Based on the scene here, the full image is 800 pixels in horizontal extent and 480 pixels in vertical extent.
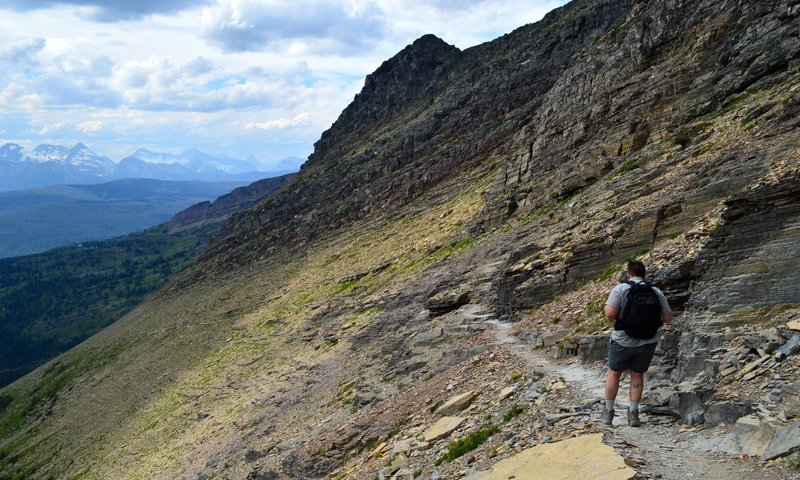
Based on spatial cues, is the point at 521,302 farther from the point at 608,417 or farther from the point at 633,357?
the point at 633,357

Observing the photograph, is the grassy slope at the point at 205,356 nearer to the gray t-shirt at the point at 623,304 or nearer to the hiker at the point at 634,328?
the hiker at the point at 634,328

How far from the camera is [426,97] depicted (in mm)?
109438

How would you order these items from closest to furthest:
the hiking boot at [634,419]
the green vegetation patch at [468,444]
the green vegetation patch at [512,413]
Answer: the hiking boot at [634,419] → the green vegetation patch at [468,444] → the green vegetation patch at [512,413]

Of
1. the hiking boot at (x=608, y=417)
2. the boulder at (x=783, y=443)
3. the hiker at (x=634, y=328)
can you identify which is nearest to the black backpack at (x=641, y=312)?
the hiker at (x=634, y=328)

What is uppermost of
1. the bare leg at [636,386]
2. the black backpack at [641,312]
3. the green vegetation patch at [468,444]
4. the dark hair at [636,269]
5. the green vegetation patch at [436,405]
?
the dark hair at [636,269]

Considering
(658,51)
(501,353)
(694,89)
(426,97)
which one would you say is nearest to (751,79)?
(694,89)

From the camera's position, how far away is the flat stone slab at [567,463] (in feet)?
32.3

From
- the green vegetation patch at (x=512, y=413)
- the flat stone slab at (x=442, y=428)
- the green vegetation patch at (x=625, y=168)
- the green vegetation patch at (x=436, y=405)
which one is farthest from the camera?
the green vegetation patch at (x=625, y=168)

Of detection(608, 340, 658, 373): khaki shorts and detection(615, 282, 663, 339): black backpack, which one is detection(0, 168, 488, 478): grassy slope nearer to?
detection(608, 340, 658, 373): khaki shorts

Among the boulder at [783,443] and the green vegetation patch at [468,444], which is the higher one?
the boulder at [783,443]

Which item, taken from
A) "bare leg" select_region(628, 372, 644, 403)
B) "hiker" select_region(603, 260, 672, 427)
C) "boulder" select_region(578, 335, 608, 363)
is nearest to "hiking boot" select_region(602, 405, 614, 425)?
"hiker" select_region(603, 260, 672, 427)

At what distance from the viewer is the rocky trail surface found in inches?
365

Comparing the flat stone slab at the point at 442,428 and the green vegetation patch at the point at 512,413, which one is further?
the flat stone slab at the point at 442,428

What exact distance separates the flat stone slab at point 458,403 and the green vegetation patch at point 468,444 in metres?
2.89
